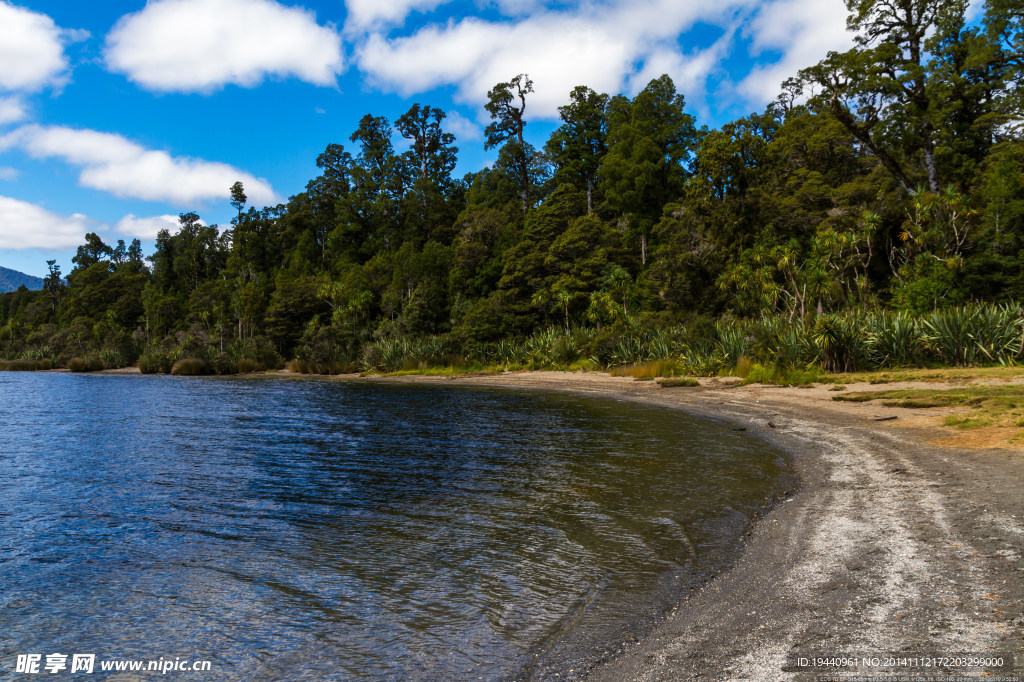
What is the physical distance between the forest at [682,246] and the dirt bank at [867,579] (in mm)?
16167

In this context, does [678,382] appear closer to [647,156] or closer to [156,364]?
[647,156]

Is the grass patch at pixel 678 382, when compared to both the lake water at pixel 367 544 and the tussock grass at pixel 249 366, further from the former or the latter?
the tussock grass at pixel 249 366

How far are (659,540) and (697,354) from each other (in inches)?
984

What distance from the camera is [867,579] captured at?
16.5 feet

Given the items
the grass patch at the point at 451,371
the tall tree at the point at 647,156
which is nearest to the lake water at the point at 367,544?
the grass patch at the point at 451,371

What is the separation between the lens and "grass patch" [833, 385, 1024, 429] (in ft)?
36.6

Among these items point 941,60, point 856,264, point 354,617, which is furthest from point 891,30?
point 354,617

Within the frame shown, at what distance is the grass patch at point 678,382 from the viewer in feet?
86.0

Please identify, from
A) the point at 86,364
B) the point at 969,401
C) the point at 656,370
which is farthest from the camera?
the point at 86,364

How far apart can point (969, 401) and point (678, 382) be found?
13894 millimetres

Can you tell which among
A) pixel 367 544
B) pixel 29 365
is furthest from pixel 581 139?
pixel 29 365

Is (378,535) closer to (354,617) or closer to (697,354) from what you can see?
(354,617)

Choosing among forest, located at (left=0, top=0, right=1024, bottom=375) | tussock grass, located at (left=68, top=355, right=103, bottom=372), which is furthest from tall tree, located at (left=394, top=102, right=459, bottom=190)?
tussock grass, located at (left=68, top=355, right=103, bottom=372)

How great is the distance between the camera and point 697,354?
3022cm
